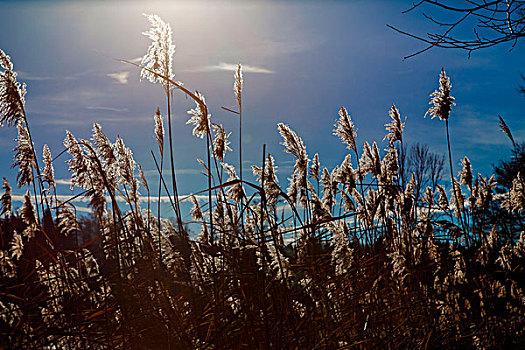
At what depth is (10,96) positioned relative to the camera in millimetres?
3102

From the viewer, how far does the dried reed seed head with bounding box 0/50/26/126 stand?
311 cm

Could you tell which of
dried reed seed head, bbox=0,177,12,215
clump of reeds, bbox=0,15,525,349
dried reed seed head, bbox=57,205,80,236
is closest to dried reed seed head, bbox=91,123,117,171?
clump of reeds, bbox=0,15,525,349

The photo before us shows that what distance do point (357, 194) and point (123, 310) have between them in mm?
3083

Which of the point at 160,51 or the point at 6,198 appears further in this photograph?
the point at 6,198

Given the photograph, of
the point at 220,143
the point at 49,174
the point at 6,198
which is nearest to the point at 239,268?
the point at 220,143

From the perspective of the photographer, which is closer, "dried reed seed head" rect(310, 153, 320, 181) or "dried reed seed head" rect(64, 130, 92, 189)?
"dried reed seed head" rect(64, 130, 92, 189)

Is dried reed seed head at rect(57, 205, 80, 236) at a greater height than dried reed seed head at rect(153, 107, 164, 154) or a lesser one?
lesser

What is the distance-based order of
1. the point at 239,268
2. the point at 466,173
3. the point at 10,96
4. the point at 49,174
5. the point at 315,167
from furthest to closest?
the point at 466,173 < the point at 315,167 < the point at 49,174 < the point at 10,96 < the point at 239,268

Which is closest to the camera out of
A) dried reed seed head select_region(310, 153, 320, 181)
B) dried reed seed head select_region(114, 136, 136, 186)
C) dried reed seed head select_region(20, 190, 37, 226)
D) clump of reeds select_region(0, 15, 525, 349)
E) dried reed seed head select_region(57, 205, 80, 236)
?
clump of reeds select_region(0, 15, 525, 349)

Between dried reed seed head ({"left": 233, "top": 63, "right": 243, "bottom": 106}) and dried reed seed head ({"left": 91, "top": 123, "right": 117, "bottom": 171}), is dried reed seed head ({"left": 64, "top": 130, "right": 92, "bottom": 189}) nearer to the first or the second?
dried reed seed head ({"left": 91, "top": 123, "right": 117, "bottom": 171})

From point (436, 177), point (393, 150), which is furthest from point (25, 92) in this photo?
point (436, 177)

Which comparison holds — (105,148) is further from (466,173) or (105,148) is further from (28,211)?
(466,173)

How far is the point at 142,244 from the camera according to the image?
294cm

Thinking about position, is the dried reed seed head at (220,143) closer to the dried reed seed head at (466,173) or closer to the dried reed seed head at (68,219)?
the dried reed seed head at (68,219)
